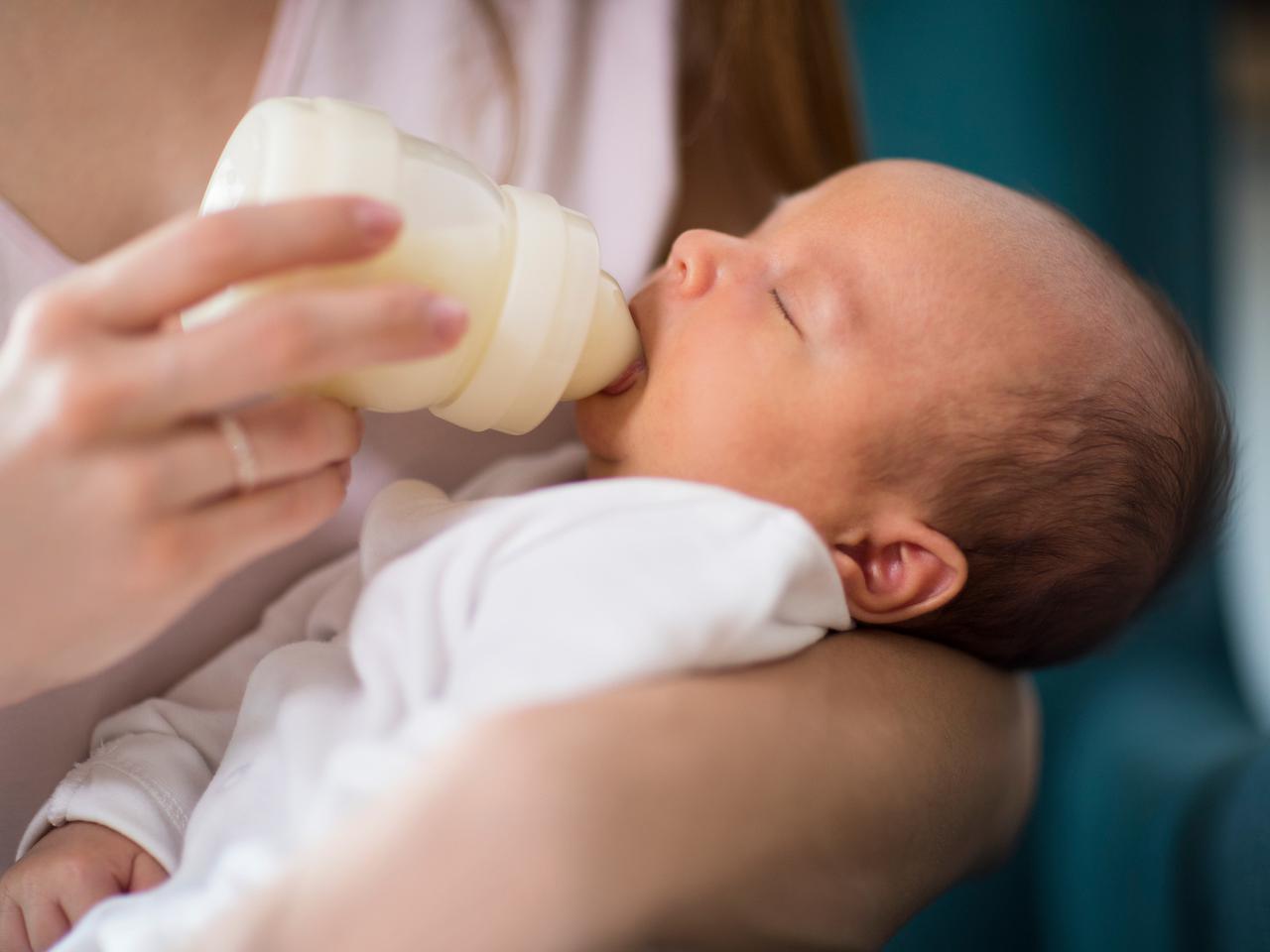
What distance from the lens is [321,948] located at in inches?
21.6

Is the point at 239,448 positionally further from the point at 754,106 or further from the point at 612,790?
the point at 754,106

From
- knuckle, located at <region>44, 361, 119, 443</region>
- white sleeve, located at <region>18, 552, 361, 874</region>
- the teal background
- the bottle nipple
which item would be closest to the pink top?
white sleeve, located at <region>18, 552, 361, 874</region>

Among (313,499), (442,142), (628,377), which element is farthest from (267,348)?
(442,142)

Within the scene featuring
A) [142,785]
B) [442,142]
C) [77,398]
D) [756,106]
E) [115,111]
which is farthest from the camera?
[756,106]

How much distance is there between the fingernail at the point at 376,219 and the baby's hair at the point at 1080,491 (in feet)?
1.34

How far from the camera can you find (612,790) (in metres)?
0.56

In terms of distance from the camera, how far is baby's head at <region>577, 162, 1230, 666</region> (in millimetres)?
792

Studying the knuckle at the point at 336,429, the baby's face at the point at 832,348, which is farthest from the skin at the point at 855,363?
the knuckle at the point at 336,429

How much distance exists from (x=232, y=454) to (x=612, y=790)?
260 millimetres

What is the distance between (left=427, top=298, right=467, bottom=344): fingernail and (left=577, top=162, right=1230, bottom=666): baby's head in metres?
0.24

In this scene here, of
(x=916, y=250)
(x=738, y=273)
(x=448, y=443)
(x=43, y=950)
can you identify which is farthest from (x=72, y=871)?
(x=916, y=250)

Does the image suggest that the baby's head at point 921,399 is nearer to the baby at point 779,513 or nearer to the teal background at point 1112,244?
the baby at point 779,513

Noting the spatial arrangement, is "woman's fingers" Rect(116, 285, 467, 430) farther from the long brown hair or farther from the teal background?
the teal background

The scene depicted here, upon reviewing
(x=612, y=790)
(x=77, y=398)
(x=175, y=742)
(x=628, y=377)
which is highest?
(x=77, y=398)
